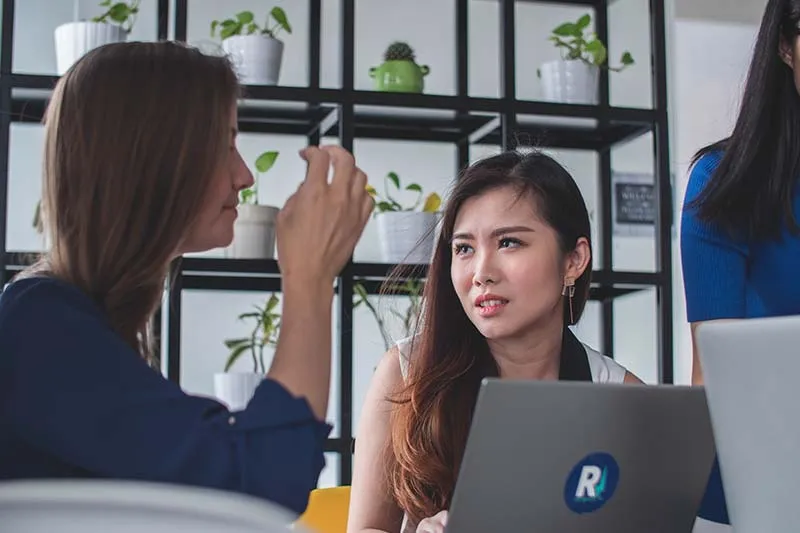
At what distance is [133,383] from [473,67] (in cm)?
313

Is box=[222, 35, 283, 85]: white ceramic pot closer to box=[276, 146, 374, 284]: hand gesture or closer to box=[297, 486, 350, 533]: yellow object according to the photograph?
box=[297, 486, 350, 533]: yellow object

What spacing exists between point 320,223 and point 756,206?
2.84ft

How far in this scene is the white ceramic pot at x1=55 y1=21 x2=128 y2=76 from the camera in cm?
299

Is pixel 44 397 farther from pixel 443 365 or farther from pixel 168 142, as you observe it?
pixel 443 365

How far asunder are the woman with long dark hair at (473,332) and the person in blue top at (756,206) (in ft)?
1.23

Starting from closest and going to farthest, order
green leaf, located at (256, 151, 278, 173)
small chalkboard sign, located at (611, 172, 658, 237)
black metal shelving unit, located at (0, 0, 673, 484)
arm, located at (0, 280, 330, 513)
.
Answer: arm, located at (0, 280, 330, 513), black metal shelving unit, located at (0, 0, 673, 484), green leaf, located at (256, 151, 278, 173), small chalkboard sign, located at (611, 172, 658, 237)

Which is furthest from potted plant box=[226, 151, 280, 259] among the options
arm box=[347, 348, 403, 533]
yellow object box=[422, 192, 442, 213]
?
arm box=[347, 348, 403, 533]

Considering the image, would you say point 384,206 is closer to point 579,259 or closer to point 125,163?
point 579,259

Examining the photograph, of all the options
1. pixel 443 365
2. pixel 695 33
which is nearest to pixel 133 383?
pixel 443 365

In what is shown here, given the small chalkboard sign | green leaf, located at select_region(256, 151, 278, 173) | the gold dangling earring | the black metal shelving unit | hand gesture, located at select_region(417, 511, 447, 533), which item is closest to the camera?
hand gesture, located at select_region(417, 511, 447, 533)

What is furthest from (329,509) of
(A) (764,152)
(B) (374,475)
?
(A) (764,152)

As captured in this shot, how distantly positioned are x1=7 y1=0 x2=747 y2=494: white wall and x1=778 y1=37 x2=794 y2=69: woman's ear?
1706mm

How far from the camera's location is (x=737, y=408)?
3.28 ft

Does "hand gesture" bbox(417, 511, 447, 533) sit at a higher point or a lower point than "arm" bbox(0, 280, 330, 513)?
lower
